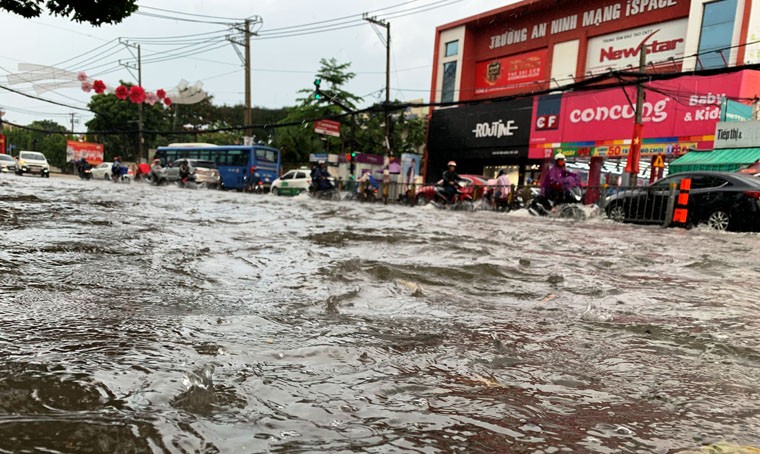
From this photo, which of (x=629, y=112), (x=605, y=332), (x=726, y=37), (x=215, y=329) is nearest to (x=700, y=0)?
(x=726, y=37)

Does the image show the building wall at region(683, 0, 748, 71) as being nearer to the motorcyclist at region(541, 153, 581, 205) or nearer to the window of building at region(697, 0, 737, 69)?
the window of building at region(697, 0, 737, 69)

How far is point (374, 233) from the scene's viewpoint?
6.76m

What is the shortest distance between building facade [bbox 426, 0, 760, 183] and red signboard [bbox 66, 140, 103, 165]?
3556 cm

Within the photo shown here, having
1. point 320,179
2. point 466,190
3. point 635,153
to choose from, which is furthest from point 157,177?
point 635,153

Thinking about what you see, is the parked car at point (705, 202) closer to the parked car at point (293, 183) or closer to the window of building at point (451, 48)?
the parked car at point (293, 183)

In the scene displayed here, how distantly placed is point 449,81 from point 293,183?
1137 centimetres

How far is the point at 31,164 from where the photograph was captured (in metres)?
28.4

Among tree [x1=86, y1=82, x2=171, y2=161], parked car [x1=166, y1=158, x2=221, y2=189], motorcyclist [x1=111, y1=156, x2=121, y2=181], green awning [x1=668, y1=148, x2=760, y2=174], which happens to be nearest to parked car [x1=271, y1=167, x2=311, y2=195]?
parked car [x1=166, y1=158, x2=221, y2=189]

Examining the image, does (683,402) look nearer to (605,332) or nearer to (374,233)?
(605,332)

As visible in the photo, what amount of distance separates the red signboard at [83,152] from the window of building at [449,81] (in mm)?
35736

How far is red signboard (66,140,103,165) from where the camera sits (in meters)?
47.6

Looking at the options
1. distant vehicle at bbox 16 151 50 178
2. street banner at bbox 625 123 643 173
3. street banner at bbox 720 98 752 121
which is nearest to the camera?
street banner at bbox 625 123 643 173

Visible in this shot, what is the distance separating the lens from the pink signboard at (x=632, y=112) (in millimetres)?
17359

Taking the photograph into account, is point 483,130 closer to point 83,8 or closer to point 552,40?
point 552,40
